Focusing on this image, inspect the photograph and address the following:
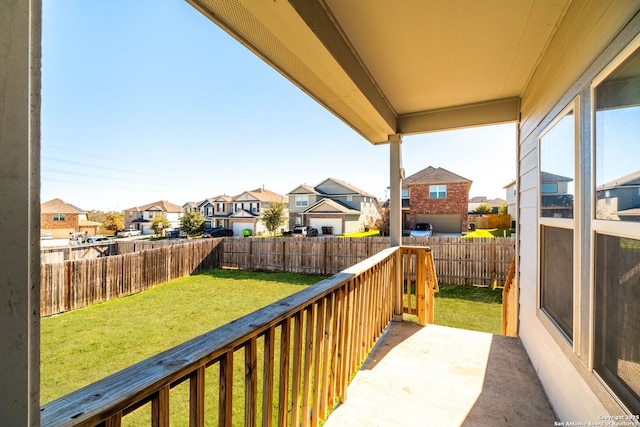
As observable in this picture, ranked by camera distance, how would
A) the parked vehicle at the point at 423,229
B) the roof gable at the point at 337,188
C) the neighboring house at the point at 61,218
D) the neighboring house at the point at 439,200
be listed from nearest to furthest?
the parked vehicle at the point at 423,229, the neighboring house at the point at 439,200, the neighboring house at the point at 61,218, the roof gable at the point at 337,188

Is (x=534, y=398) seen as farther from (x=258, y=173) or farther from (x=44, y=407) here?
(x=258, y=173)

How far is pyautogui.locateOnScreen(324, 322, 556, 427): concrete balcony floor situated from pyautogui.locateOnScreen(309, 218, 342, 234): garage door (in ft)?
60.2

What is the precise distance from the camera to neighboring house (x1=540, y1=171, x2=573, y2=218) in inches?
64.2

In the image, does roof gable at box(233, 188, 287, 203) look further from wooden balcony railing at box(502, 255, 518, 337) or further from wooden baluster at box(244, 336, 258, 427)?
wooden baluster at box(244, 336, 258, 427)

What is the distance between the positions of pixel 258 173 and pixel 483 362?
31.6m

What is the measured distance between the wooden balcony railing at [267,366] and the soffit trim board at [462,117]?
1.63 metres

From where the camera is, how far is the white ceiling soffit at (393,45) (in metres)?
1.53

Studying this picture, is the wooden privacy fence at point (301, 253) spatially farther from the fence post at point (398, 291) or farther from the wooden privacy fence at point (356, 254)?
the fence post at point (398, 291)

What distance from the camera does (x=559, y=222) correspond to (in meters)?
1.81

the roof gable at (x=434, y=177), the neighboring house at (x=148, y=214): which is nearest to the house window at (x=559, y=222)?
the roof gable at (x=434, y=177)

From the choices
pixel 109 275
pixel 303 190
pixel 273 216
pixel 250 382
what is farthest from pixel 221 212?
pixel 250 382

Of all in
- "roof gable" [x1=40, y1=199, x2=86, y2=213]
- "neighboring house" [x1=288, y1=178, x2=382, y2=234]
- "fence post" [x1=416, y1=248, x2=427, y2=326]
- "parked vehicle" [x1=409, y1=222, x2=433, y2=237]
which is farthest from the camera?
"roof gable" [x1=40, y1=199, x2=86, y2=213]

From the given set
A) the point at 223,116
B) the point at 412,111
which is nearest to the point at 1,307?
the point at 412,111

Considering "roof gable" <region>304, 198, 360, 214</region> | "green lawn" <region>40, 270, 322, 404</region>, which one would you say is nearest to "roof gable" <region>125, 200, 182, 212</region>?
"roof gable" <region>304, 198, 360, 214</region>
